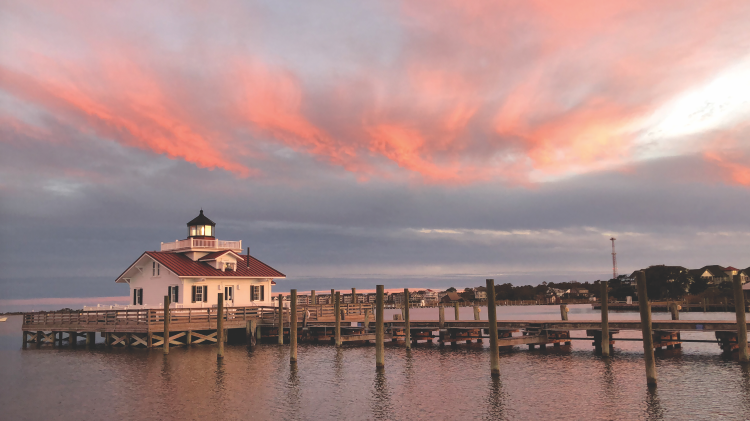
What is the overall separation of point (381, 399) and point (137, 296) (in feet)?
124

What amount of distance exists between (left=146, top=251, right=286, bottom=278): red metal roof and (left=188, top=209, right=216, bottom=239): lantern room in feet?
8.26

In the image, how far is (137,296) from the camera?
56000 mm

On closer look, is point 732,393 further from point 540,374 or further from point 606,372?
point 540,374

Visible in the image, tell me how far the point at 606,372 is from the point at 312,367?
16.8 metres

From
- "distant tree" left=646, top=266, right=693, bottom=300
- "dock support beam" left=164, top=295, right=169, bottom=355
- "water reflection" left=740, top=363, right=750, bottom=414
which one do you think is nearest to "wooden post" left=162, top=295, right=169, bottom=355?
"dock support beam" left=164, top=295, right=169, bottom=355

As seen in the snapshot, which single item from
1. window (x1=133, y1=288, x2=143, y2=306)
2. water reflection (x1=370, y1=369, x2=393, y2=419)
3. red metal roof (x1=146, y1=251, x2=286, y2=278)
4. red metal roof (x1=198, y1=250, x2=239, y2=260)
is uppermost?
red metal roof (x1=198, y1=250, x2=239, y2=260)

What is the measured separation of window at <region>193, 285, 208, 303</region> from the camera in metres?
51.4

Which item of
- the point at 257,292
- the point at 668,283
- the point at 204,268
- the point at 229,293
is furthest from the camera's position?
the point at 668,283

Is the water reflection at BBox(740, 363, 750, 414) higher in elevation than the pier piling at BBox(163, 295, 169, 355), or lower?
lower

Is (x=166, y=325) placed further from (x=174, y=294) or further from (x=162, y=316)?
(x=174, y=294)

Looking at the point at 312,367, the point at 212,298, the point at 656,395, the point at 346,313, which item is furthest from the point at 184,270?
the point at 656,395

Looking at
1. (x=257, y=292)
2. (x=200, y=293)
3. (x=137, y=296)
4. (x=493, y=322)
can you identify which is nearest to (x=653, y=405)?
(x=493, y=322)

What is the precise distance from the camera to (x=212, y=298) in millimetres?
52656

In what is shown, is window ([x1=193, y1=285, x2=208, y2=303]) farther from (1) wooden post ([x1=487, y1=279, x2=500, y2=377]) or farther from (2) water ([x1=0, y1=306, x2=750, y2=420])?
(1) wooden post ([x1=487, y1=279, x2=500, y2=377])
